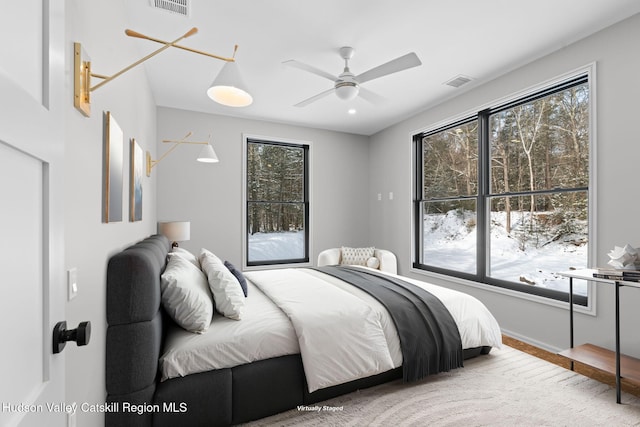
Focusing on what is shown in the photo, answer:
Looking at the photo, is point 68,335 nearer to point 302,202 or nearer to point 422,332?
point 422,332

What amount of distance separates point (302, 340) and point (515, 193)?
275cm

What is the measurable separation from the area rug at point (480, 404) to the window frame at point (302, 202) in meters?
2.92

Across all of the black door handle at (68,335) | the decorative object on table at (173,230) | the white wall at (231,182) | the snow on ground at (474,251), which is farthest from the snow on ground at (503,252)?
the black door handle at (68,335)

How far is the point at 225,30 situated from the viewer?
2.53m

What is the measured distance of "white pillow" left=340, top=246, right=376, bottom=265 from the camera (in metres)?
4.79

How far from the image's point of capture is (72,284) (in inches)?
44.1

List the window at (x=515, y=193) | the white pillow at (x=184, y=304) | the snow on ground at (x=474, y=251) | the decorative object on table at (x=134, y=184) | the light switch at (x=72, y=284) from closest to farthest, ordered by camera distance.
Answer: the light switch at (x=72, y=284), the white pillow at (x=184, y=304), the decorative object on table at (x=134, y=184), the window at (x=515, y=193), the snow on ground at (x=474, y=251)

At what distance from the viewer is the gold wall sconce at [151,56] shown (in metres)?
1.21

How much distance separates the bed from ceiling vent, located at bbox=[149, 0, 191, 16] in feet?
5.81

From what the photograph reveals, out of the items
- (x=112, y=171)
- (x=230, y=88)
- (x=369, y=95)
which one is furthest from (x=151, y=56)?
(x=369, y=95)

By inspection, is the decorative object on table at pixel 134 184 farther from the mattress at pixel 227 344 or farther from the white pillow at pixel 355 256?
the white pillow at pixel 355 256

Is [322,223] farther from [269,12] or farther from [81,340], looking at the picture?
[81,340]

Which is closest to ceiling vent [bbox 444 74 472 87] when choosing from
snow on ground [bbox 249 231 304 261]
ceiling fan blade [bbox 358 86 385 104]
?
ceiling fan blade [bbox 358 86 385 104]

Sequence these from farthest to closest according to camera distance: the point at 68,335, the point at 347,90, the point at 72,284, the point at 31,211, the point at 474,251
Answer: the point at 474,251, the point at 347,90, the point at 72,284, the point at 68,335, the point at 31,211
